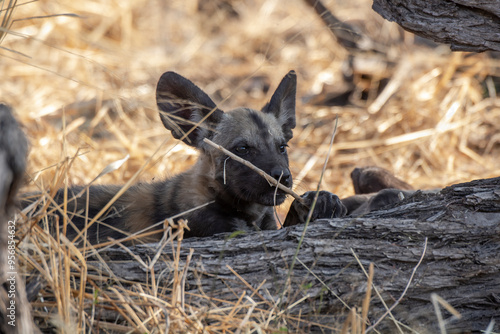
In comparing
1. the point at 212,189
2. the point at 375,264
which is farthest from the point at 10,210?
the point at 212,189

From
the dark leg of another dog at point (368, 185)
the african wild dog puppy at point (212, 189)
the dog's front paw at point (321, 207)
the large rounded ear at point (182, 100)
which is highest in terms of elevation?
the large rounded ear at point (182, 100)

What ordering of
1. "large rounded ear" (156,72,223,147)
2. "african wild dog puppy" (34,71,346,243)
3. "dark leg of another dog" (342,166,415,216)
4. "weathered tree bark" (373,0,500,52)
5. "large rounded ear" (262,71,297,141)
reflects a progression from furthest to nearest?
1. "dark leg of another dog" (342,166,415,216)
2. "large rounded ear" (262,71,297,141)
3. "large rounded ear" (156,72,223,147)
4. "african wild dog puppy" (34,71,346,243)
5. "weathered tree bark" (373,0,500,52)

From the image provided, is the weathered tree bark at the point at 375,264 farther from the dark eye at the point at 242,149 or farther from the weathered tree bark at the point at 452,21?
the dark eye at the point at 242,149

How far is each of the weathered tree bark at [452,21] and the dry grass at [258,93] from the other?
41.8 inches

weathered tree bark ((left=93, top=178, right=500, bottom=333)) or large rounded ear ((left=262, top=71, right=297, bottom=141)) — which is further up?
large rounded ear ((left=262, top=71, right=297, bottom=141))

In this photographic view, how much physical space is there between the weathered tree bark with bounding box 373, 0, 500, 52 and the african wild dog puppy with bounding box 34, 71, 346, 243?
124 cm

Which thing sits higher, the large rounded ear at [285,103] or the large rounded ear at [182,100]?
the large rounded ear at [182,100]

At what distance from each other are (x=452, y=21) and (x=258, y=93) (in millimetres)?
6035

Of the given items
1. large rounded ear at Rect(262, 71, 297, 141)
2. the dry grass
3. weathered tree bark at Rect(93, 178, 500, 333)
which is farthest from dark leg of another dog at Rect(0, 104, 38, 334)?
large rounded ear at Rect(262, 71, 297, 141)

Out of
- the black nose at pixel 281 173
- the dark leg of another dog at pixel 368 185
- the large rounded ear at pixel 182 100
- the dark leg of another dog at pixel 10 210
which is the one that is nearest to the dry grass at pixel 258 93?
the large rounded ear at pixel 182 100

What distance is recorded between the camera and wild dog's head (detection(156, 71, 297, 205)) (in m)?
3.94

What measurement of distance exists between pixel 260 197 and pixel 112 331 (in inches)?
64.3

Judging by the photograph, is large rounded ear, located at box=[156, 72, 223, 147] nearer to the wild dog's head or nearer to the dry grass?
the wild dog's head

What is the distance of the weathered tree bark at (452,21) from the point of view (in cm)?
320
